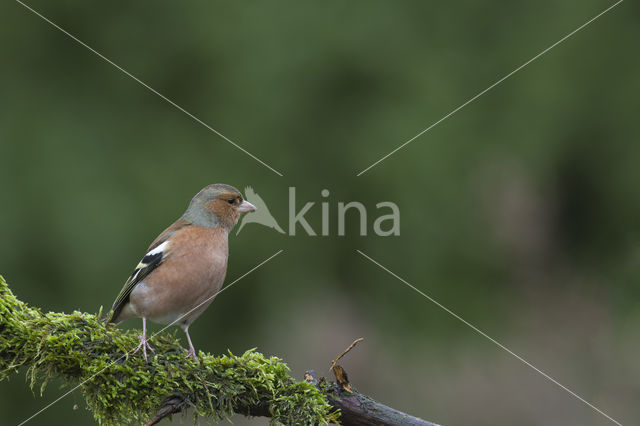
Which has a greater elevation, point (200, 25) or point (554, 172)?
point (200, 25)

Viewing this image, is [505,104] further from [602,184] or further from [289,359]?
[289,359]

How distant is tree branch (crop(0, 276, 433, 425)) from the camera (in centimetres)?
408

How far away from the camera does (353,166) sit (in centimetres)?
973

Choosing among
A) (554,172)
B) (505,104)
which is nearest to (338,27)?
(505,104)

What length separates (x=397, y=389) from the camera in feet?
36.0

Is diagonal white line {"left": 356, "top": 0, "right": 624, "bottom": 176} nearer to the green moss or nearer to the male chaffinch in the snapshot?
the male chaffinch

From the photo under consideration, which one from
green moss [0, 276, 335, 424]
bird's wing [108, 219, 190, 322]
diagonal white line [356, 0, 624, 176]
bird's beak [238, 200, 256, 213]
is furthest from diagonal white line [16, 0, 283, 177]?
green moss [0, 276, 335, 424]

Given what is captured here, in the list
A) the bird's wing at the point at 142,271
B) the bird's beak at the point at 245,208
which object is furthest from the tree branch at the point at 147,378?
the bird's beak at the point at 245,208

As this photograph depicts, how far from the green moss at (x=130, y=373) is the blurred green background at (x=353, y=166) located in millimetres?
4359

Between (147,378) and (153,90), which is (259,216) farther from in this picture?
(147,378)

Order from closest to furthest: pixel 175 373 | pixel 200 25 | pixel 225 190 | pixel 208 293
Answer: pixel 175 373 → pixel 208 293 → pixel 225 190 → pixel 200 25

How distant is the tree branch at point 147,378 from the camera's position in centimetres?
408

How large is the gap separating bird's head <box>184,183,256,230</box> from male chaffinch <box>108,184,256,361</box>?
0.07 feet

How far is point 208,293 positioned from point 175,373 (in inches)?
29.9
